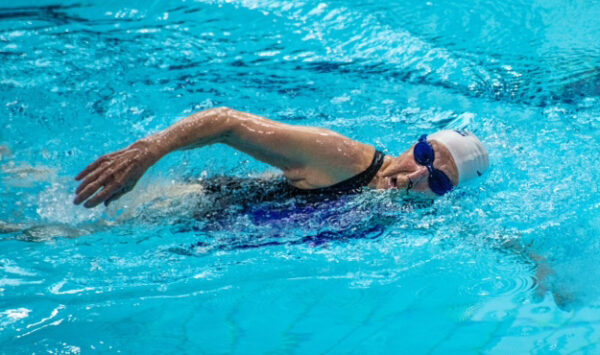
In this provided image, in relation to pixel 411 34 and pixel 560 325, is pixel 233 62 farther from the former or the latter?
pixel 560 325

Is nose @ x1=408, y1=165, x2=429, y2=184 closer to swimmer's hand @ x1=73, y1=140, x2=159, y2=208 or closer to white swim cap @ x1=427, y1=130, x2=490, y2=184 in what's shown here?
white swim cap @ x1=427, y1=130, x2=490, y2=184

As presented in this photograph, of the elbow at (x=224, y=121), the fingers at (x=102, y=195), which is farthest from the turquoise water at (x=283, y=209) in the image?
the fingers at (x=102, y=195)

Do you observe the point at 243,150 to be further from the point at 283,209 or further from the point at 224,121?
the point at 283,209

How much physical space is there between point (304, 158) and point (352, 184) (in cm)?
33

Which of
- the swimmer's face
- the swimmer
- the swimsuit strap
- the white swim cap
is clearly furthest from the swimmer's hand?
the white swim cap

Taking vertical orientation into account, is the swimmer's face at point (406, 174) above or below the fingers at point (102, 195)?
below

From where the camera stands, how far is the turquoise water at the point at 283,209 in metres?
3.26

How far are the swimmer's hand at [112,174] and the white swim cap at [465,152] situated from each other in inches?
66.9

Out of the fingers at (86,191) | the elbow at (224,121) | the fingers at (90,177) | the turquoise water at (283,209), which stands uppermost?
the elbow at (224,121)

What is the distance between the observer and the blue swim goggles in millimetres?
3523

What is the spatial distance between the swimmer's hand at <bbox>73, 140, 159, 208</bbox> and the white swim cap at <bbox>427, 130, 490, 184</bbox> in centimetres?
170

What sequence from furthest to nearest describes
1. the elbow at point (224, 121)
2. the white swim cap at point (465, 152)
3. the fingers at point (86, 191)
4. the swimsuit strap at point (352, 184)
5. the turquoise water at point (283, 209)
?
1. the white swim cap at point (465, 152)
2. the swimsuit strap at point (352, 184)
3. the turquoise water at point (283, 209)
4. the elbow at point (224, 121)
5. the fingers at point (86, 191)

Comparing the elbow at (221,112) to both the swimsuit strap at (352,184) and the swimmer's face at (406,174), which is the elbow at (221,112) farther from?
the swimmer's face at (406,174)

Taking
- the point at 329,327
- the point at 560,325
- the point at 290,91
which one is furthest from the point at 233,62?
the point at 560,325
